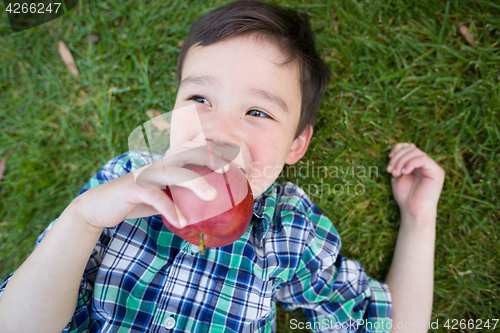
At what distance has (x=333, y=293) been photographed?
1.74 meters

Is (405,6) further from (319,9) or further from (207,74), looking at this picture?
(207,74)

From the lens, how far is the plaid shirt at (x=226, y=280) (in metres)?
1.54

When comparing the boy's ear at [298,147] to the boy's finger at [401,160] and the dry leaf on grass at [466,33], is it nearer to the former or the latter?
the boy's finger at [401,160]

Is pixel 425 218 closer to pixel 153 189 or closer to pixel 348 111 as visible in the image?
pixel 348 111

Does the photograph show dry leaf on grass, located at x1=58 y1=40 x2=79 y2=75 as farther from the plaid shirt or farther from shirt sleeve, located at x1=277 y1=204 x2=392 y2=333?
shirt sleeve, located at x1=277 y1=204 x2=392 y2=333

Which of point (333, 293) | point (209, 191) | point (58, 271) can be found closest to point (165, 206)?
point (209, 191)

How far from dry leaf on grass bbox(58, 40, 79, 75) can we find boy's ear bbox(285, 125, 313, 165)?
1.65 m

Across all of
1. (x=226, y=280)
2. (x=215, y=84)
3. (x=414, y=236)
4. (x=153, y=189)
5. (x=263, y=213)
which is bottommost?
(x=226, y=280)

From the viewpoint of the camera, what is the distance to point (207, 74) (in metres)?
1.43

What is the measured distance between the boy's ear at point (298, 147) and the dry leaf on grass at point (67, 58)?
1651 mm

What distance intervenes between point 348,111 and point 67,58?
2.03 metres

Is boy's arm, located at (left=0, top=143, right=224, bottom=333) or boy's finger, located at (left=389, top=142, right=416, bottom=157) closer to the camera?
boy's arm, located at (left=0, top=143, right=224, bottom=333)

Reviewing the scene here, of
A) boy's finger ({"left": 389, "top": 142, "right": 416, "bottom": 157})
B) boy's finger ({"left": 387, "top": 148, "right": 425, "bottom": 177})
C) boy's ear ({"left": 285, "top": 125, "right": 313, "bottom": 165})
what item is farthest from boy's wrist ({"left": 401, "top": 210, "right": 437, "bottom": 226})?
boy's ear ({"left": 285, "top": 125, "right": 313, "bottom": 165})

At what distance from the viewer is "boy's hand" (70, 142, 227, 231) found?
1.11 metres
